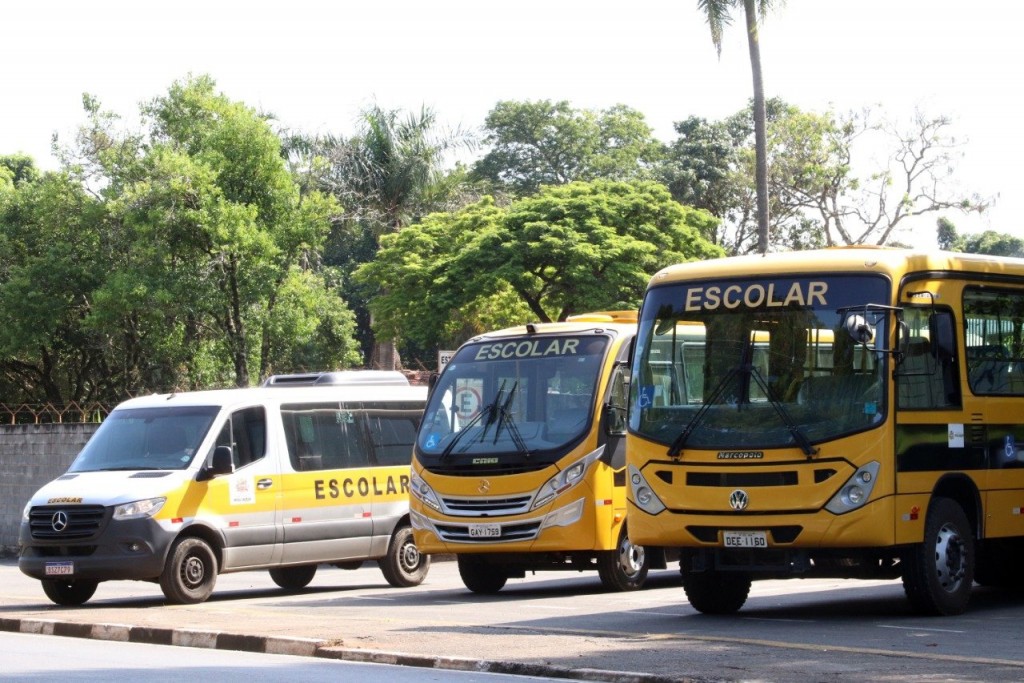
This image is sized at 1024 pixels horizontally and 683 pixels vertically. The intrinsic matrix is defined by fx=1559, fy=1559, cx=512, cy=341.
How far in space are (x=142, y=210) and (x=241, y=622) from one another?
79.8ft

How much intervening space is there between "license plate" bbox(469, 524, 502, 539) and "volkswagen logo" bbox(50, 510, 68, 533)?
171 inches

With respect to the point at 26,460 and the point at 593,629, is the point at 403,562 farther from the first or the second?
the point at 26,460

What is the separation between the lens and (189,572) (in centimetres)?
1695

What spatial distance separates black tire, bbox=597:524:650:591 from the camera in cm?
1658

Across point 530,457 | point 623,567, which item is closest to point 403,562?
point 623,567

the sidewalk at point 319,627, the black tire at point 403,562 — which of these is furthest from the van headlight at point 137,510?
the black tire at point 403,562

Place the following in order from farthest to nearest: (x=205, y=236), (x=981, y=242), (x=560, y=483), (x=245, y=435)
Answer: (x=981, y=242) → (x=205, y=236) → (x=245, y=435) → (x=560, y=483)

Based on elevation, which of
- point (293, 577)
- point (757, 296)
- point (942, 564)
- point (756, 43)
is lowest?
point (293, 577)

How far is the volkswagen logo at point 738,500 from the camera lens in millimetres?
12842

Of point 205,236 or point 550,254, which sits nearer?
point 205,236

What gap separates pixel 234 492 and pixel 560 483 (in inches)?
153

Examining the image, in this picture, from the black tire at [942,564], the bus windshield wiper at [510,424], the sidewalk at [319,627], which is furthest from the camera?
the bus windshield wiper at [510,424]

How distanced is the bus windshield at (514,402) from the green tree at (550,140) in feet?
193

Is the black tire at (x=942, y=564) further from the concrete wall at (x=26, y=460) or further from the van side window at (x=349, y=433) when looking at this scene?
the concrete wall at (x=26, y=460)
